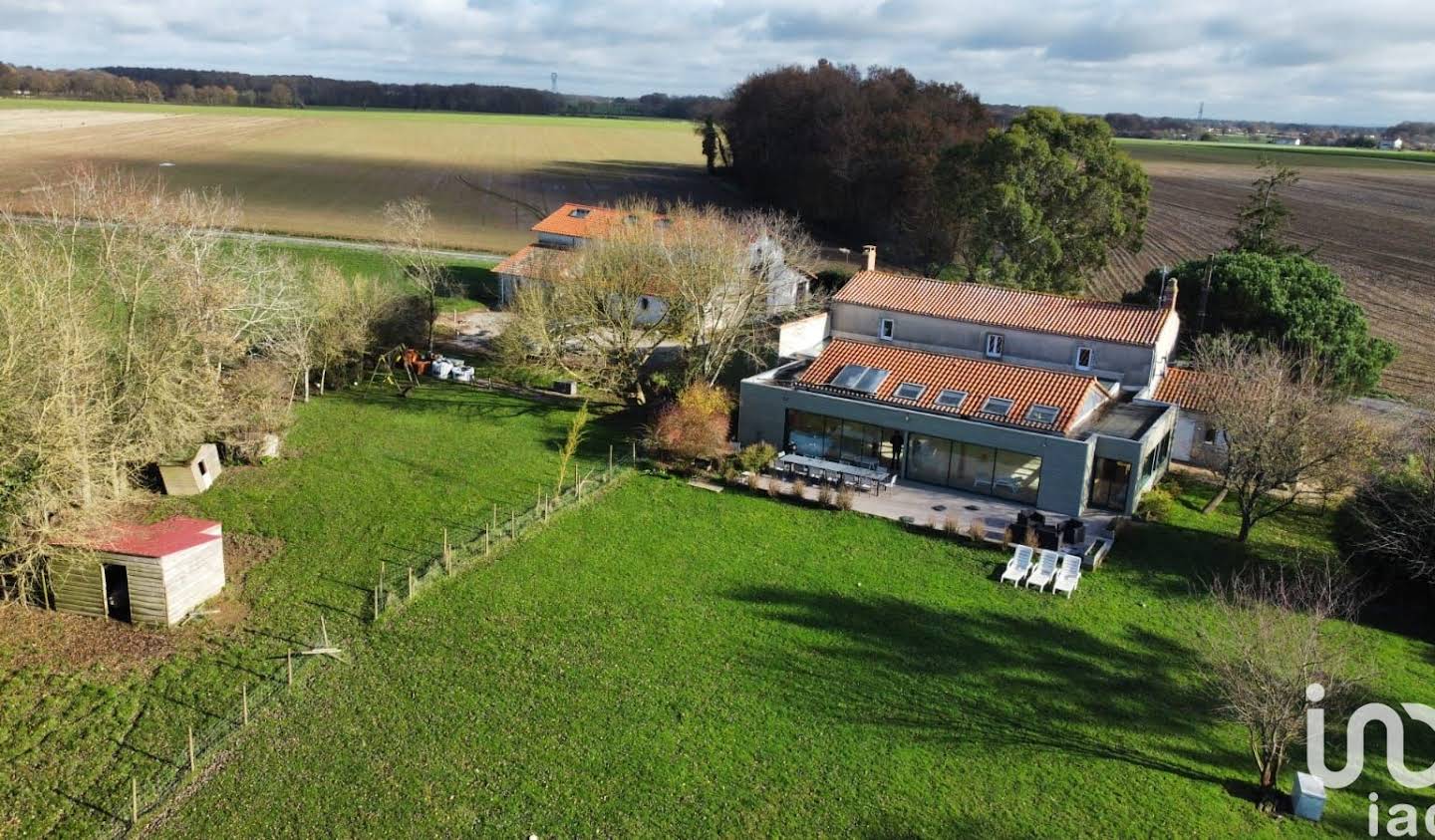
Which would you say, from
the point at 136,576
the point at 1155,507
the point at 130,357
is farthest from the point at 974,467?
the point at 130,357

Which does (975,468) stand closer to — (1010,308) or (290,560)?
(1010,308)

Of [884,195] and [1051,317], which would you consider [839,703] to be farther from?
[884,195]

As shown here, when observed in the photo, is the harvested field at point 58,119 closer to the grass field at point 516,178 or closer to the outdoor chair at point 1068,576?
the grass field at point 516,178

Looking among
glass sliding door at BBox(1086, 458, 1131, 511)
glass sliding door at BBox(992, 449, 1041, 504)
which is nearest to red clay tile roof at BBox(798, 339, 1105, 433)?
glass sliding door at BBox(992, 449, 1041, 504)

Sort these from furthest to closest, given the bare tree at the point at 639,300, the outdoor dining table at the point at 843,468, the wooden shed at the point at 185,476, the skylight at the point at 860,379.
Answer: the bare tree at the point at 639,300, the skylight at the point at 860,379, the outdoor dining table at the point at 843,468, the wooden shed at the point at 185,476

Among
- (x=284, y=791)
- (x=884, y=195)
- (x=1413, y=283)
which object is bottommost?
(x=284, y=791)

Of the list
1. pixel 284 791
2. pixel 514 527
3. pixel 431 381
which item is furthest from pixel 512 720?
pixel 431 381

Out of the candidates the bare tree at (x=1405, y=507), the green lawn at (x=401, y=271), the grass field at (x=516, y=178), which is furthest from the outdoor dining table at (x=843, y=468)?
the green lawn at (x=401, y=271)

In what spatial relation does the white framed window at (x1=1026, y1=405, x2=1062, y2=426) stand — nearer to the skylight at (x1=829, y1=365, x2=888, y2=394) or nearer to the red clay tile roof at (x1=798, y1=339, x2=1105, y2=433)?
the red clay tile roof at (x1=798, y1=339, x2=1105, y2=433)
